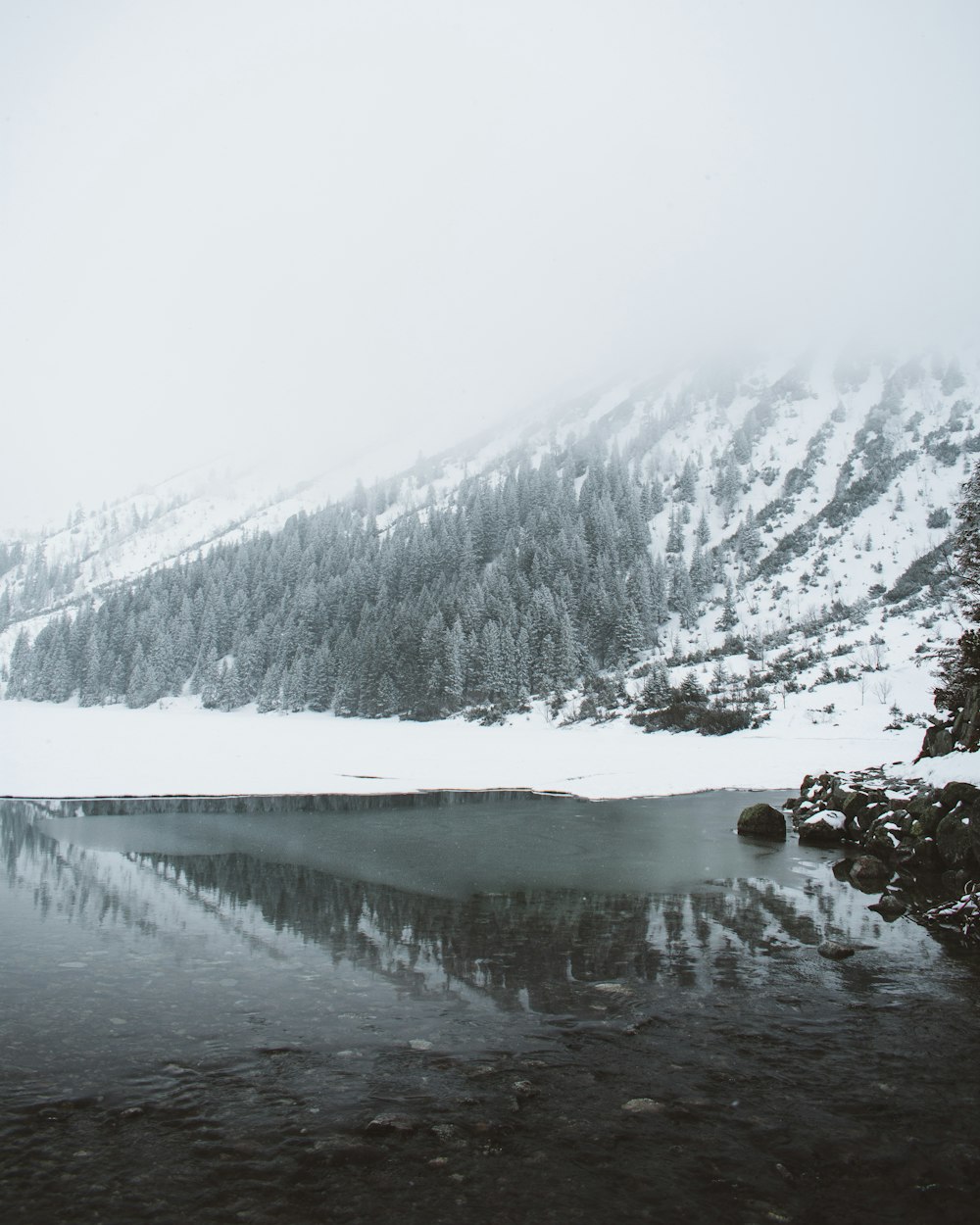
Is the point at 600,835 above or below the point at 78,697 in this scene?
below

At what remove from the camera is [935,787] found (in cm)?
1491

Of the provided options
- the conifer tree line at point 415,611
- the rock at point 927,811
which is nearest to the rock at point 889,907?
the rock at point 927,811

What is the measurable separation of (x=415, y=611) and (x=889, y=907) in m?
72.5

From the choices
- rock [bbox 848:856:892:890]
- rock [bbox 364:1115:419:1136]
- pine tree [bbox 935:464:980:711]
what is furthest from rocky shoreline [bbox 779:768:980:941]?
rock [bbox 364:1115:419:1136]

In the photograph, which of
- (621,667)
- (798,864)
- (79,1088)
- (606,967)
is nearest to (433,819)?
(798,864)

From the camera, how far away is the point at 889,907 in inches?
434

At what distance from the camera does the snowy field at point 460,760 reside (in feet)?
87.0

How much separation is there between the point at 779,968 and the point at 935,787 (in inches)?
349

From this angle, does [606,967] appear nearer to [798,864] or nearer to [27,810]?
[798,864]

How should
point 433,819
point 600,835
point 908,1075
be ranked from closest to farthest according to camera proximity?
point 908,1075
point 600,835
point 433,819

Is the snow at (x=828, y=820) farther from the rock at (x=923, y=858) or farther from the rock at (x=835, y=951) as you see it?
the rock at (x=835, y=951)

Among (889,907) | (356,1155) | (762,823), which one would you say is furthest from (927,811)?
(356,1155)

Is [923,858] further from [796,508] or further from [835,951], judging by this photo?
[796,508]

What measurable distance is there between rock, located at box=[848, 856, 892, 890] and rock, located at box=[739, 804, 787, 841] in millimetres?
3899
